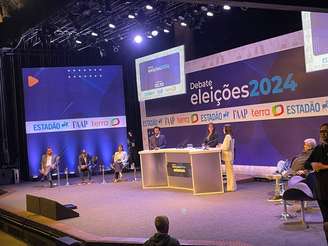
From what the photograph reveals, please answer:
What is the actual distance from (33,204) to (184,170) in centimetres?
317

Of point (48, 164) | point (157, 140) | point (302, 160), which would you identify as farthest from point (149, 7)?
point (302, 160)

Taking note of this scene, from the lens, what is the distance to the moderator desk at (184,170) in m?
9.67

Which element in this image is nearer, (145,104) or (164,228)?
(164,228)

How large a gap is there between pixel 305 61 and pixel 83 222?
555 centimetres

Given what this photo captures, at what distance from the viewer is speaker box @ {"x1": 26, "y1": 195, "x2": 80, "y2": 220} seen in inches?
328

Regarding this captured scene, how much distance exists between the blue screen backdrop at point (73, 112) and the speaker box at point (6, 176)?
0.62m

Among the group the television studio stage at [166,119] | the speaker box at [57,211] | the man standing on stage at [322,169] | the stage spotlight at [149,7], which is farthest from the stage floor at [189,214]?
the stage spotlight at [149,7]

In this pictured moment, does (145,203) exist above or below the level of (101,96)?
below

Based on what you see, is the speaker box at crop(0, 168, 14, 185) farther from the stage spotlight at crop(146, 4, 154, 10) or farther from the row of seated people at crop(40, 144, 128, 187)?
the stage spotlight at crop(146, 4, 154, 10)

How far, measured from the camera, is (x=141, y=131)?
17.9 meters

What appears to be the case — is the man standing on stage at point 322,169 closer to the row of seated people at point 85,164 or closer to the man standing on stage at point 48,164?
the row of seated people at point 85,164

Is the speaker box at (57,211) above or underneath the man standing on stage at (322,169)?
underneath

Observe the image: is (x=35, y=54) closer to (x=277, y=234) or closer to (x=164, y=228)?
(x=277, y=234)

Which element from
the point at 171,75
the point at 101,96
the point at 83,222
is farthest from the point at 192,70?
the point at 83,222
